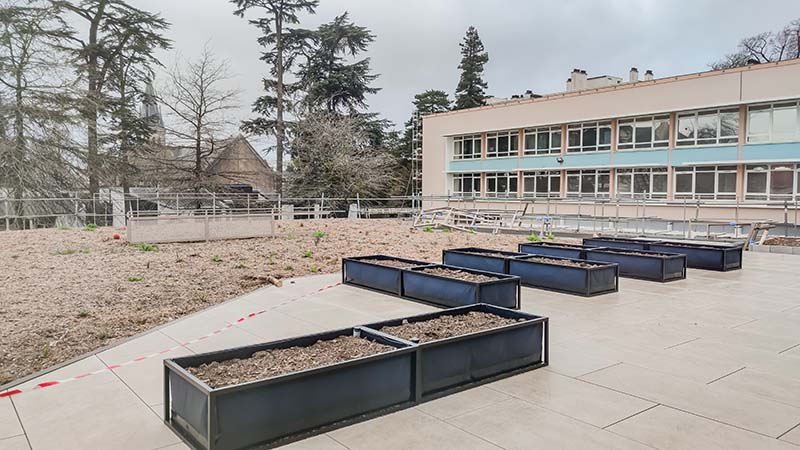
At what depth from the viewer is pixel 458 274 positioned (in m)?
7.76

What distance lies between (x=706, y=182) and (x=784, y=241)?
38.8 ft

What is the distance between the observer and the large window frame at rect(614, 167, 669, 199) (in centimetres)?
2716

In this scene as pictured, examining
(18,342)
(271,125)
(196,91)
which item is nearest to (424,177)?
(271,125)

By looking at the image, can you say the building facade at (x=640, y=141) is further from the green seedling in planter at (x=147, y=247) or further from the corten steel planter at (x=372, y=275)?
the green seedling in planter at (x=147, y=247)

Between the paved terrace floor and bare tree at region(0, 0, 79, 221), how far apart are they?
50.5ft

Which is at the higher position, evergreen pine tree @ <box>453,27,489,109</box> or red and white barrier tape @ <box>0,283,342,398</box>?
evergreen pine tree @ <box>453,27,489,109</box>

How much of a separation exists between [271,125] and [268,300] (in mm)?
26345

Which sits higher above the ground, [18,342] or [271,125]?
[271,125]

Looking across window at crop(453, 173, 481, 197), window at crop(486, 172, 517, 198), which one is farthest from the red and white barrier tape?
window at crop(453, 173, 481, 197)

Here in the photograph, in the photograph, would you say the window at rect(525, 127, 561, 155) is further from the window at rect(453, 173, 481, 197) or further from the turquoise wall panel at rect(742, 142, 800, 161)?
the turquoise wall panel at rect(742, 142, 800, 161)

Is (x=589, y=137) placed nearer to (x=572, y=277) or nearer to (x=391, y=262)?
(x=391, y=262)

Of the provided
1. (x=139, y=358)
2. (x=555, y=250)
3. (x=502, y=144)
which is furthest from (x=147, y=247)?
(x=502, y=144)

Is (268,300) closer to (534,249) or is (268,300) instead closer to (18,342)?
(18,342)

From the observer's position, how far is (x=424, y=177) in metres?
39.3
